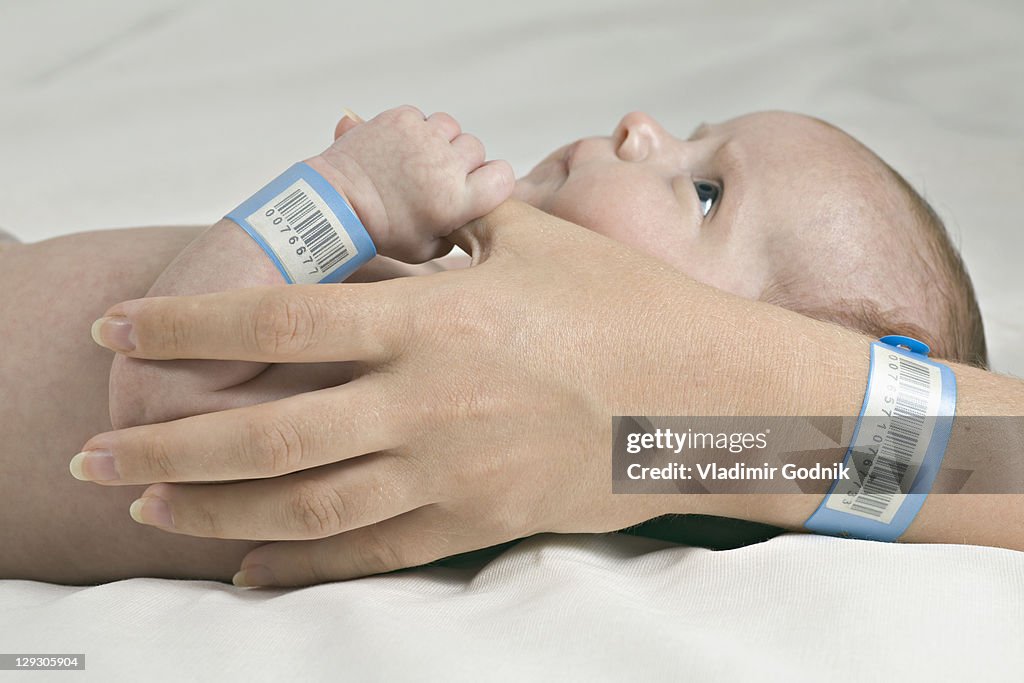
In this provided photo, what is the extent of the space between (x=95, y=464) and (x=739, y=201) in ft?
3.08

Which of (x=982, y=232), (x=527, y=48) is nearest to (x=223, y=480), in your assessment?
(x=982, y=232)

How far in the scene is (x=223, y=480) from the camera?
102 centimetres

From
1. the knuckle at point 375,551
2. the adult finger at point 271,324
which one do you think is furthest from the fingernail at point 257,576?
the adult finger at point 271,324

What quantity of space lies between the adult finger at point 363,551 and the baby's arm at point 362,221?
0.60ft

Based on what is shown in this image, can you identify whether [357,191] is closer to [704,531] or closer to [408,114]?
[408,114]

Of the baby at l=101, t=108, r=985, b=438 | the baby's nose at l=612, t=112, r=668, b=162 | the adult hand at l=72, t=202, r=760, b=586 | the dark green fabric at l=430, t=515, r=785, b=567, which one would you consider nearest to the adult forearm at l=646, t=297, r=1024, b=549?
the adult hand at l=72, t=202, r=760, b=586

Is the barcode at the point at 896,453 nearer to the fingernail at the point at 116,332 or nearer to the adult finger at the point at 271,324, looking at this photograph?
the adult finger at the point at 271,324

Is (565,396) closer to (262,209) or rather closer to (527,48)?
(262,209)

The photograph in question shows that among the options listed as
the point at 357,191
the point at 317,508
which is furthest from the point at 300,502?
the point at 357,191

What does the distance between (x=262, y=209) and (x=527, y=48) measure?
1.91m

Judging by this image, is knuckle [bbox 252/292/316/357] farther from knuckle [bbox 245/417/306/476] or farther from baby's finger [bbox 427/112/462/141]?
baby's finger [bbox 427/112/462/141]

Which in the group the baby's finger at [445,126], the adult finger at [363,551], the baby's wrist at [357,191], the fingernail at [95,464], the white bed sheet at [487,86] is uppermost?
the white bed sheet at [487,86]

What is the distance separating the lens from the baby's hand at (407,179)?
3.90 ft

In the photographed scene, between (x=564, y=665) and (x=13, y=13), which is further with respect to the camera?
(x=13, y=13)
